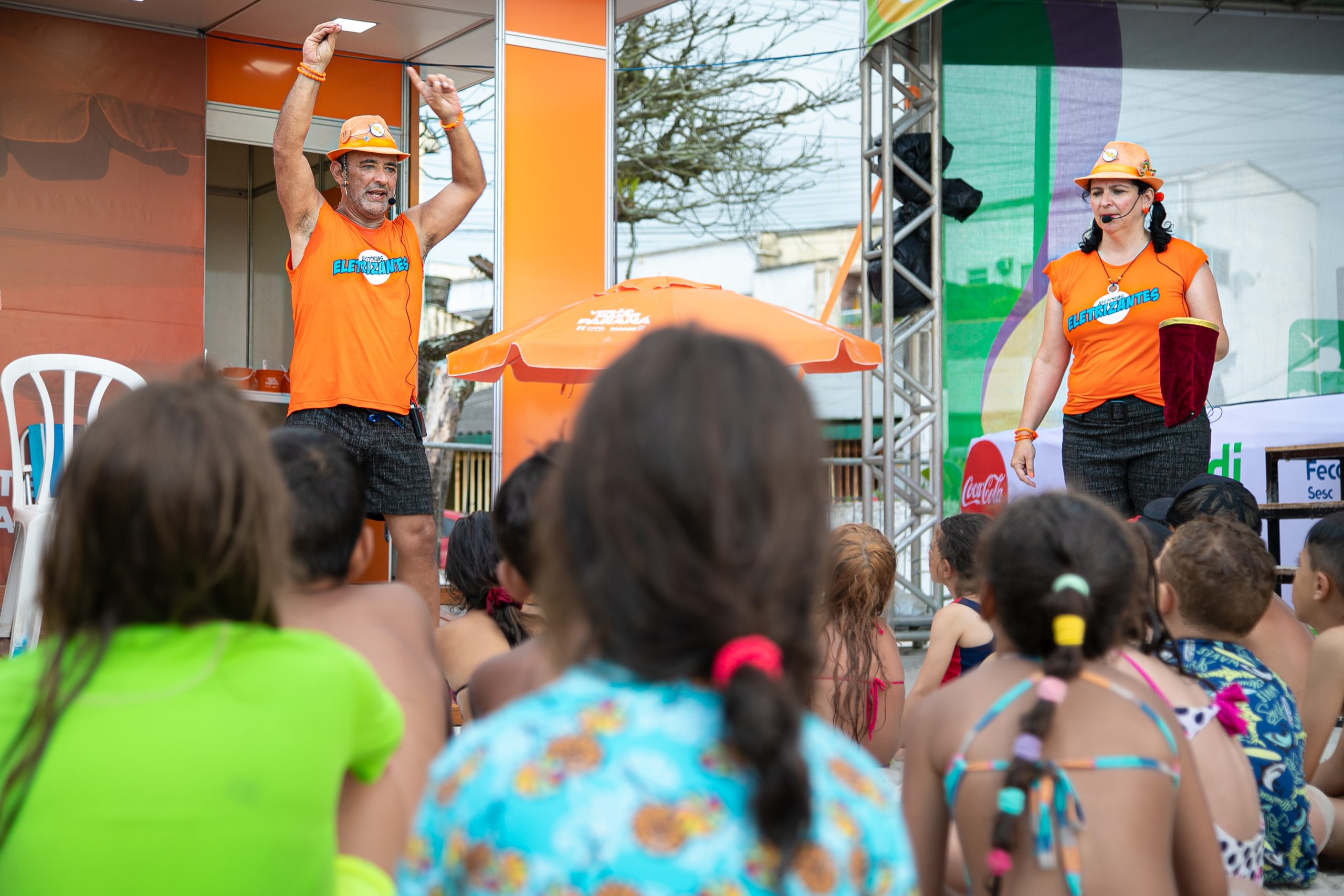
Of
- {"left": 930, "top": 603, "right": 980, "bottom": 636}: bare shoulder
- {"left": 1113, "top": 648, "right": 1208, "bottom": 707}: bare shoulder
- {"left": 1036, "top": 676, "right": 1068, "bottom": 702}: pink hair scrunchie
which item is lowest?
{"left": 930, "top": 603, "right": 980, "bottom": 636}: bare shoulder

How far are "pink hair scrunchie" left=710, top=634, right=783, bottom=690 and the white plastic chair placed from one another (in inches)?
119

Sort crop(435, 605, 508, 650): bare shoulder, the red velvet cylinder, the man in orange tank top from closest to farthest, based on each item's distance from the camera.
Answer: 1. crop(435, 605, 508, 650): bare shoulder
2. the red velvet cylinder
3. the man in orange tank top

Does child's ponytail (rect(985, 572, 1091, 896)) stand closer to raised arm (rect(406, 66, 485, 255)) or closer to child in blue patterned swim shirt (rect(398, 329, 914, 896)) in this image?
child in blue patterned swim shirt (rect(398, 329, 914, 896))

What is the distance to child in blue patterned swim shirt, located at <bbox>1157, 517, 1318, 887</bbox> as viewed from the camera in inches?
94.1

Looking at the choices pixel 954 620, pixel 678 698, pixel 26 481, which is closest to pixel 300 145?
pixel 26 481

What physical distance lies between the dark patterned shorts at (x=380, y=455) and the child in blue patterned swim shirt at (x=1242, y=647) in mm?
2552

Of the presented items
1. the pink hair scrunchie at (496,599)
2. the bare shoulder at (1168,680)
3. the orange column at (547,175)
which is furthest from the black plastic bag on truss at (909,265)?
the bare shoulder at (1168,680)

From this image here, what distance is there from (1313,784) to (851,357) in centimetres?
284

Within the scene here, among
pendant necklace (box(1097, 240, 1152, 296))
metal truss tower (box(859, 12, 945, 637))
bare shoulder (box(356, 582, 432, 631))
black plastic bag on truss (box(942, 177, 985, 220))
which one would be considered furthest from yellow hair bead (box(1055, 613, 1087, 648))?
black plastic bag on truss (box(942, 177, 985, 220))

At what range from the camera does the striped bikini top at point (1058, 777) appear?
4.91 ft

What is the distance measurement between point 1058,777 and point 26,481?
3.93 meters

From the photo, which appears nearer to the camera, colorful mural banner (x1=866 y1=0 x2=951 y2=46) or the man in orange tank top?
the man in orange tank top

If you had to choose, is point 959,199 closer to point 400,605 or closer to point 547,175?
point 547,175

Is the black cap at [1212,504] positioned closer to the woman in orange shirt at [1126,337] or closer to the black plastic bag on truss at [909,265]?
the woman in orange shirt at [1126,337]
